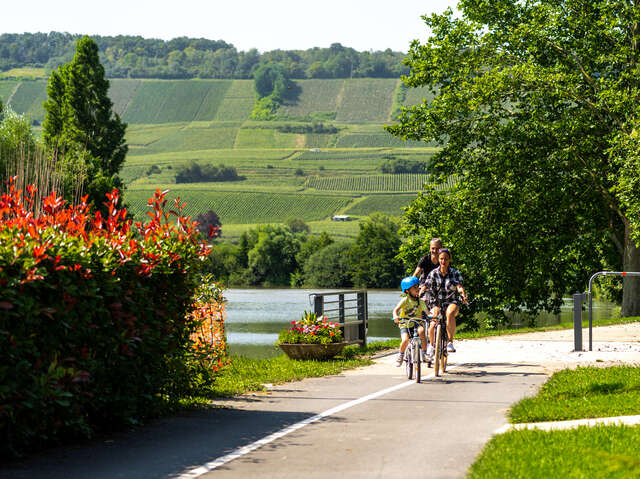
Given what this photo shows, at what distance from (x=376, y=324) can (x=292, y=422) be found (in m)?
40.1

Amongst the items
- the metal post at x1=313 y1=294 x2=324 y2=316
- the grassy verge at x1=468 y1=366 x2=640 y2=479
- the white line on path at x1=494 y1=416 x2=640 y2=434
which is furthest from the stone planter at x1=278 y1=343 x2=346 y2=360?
the white line on path at x1=494 y1=416 x2=640 y2=434

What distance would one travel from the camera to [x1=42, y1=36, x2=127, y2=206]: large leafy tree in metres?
60.9

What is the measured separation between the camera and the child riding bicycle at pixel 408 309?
13266mm

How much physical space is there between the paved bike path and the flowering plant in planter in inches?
142

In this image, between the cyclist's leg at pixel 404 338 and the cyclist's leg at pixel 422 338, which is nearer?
the cyclist's leg at pixel 422 338

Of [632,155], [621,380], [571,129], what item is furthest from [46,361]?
[571,129]

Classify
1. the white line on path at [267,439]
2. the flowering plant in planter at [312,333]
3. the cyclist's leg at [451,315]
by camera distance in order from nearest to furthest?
the white line on path at [267,439] < the cyclist's leg at [451,315] < the flowering plant in planter at [312,333]

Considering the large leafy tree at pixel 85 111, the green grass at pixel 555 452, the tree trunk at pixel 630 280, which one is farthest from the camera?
the large leafy tree at pixel 85 111

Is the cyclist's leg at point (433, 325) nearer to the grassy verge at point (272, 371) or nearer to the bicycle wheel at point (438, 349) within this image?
the bicycle wheel at point (438, 349)

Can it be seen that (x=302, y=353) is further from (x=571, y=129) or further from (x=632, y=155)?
(x=571, y=129)

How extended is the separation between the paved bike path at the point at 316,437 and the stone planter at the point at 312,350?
347 cm

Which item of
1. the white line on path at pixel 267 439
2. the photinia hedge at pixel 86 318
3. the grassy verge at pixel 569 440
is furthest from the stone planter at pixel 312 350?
the photinia hedge at pixel 86 318

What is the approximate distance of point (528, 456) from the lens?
7.34 meters

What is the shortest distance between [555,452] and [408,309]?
20.0ft
